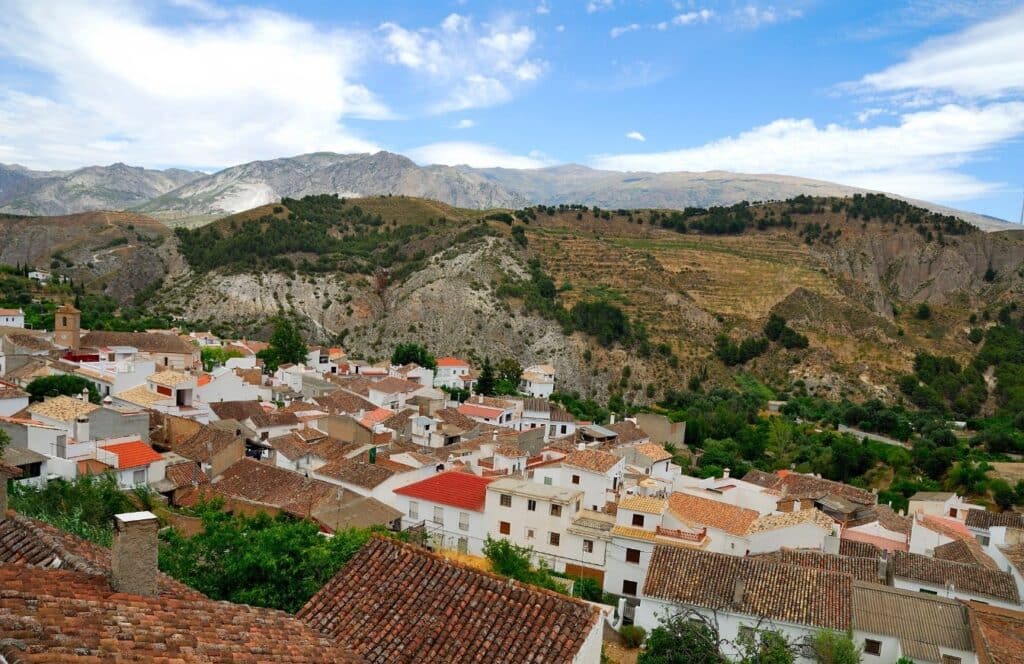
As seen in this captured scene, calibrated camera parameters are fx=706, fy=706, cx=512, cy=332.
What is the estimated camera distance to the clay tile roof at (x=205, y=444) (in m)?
27.1

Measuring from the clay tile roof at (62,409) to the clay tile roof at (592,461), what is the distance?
1834cm

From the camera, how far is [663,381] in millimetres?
72000

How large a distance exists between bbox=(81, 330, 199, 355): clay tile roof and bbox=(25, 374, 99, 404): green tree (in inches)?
464

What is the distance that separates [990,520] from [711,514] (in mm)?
13548

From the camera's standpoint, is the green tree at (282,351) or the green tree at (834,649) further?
the green tree at (282,351)

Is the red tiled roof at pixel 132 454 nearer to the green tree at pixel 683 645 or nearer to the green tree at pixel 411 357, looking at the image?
the green tree at pixel 683 645

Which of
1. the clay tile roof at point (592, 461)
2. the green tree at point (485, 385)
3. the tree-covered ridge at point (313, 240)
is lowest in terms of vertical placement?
the green tree at point (485, 385)

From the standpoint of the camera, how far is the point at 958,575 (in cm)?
2253

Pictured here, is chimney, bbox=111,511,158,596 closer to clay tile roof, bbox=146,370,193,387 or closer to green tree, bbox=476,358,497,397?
clay tile roof, bbox=146,370,193,387

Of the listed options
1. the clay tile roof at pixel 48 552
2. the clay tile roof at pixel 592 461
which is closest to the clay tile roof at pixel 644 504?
the clay tile roof at pixel 592 461

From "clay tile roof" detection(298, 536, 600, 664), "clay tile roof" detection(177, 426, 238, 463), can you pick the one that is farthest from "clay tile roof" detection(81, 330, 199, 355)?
"clay tile roof" detection(298, 536, 600, 664)

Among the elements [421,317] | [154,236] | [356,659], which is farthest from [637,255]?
[356,659]

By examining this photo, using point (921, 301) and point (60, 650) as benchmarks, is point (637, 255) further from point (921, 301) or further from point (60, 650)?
point (60, 650)

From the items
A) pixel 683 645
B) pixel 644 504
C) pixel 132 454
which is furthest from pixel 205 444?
pixel 683 645
